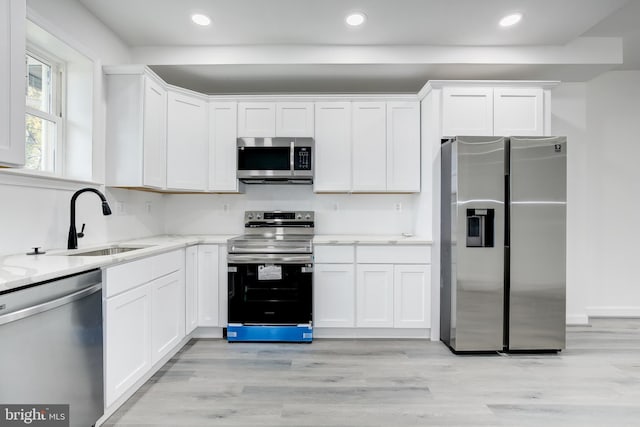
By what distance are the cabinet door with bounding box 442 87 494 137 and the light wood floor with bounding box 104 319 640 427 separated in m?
2.00

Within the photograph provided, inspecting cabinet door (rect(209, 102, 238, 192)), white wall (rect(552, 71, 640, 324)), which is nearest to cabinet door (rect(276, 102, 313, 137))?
cabinet door (rect(209, 102, 238, 192))

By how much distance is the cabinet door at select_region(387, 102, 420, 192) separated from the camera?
3520 millimetres

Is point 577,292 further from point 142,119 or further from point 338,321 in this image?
point 142,119

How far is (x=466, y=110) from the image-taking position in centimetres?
325

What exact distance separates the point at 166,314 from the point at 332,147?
214 centimetres

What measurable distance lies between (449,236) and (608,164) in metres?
2.56

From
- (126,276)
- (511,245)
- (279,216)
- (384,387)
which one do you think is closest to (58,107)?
(126,276)

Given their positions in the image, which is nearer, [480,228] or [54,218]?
[54,218]

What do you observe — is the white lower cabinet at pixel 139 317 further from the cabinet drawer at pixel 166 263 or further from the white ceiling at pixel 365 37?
the white ceiling at pixel 365 37

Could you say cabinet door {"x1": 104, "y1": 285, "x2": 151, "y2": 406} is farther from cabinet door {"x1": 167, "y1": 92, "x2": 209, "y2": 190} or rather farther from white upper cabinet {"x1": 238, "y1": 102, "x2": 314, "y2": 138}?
white upper cabinet {"x1": 238, "y1": 102, "x2": 314, "y2": 138}

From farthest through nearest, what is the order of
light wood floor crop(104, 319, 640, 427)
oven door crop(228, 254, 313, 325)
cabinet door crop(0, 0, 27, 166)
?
oven door crop(228, 254, 313, 325) < light wood floor crop(104, 319, 640, 427) < cabinet door crop(0, 0, 27, 166)

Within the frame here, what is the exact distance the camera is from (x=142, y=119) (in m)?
2.88

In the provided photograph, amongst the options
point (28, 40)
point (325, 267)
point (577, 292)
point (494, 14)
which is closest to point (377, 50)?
point (494, 14)

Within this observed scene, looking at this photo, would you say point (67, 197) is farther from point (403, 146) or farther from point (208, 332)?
point (403, 146)
